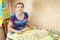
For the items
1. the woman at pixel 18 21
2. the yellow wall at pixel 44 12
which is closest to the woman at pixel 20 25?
the woman at pixel 18 21

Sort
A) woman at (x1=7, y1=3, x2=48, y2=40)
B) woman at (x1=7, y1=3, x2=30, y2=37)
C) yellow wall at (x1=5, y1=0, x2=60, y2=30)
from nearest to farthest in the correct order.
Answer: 1. woman at (x1=7, y1=3, x2=48, y2=40)
2. woman at (x1=7, y1=3, x2=30, y2=37)
3. yellow wall at (x1=5, y1=0, x2=60, y2=30)

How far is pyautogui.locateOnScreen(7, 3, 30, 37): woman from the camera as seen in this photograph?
2.51 m

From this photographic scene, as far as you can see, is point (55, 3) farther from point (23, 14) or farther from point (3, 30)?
point (3, 30)

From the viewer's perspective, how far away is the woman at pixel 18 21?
99.0 inches

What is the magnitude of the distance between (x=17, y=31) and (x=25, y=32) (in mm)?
141

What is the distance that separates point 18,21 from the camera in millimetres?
2580

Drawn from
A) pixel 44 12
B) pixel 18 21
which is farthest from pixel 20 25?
pixel 44 12

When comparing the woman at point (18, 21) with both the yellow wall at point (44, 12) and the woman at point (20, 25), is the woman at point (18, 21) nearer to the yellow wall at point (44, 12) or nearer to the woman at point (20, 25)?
the woman at point (20, 25)

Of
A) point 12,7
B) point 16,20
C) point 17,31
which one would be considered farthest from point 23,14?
point 12,7

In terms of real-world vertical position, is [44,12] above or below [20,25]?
above

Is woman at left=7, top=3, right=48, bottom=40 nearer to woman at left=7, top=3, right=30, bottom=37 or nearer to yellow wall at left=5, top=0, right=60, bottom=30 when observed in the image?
woman at left=7, top=3, right=30, bottom=37

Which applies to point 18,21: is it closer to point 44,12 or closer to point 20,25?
point 20,25

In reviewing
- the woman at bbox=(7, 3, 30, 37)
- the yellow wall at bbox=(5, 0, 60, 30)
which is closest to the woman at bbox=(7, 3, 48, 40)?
the woman at bbox=(7, 3, 30, 37)

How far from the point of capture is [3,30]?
2977 millimetres
